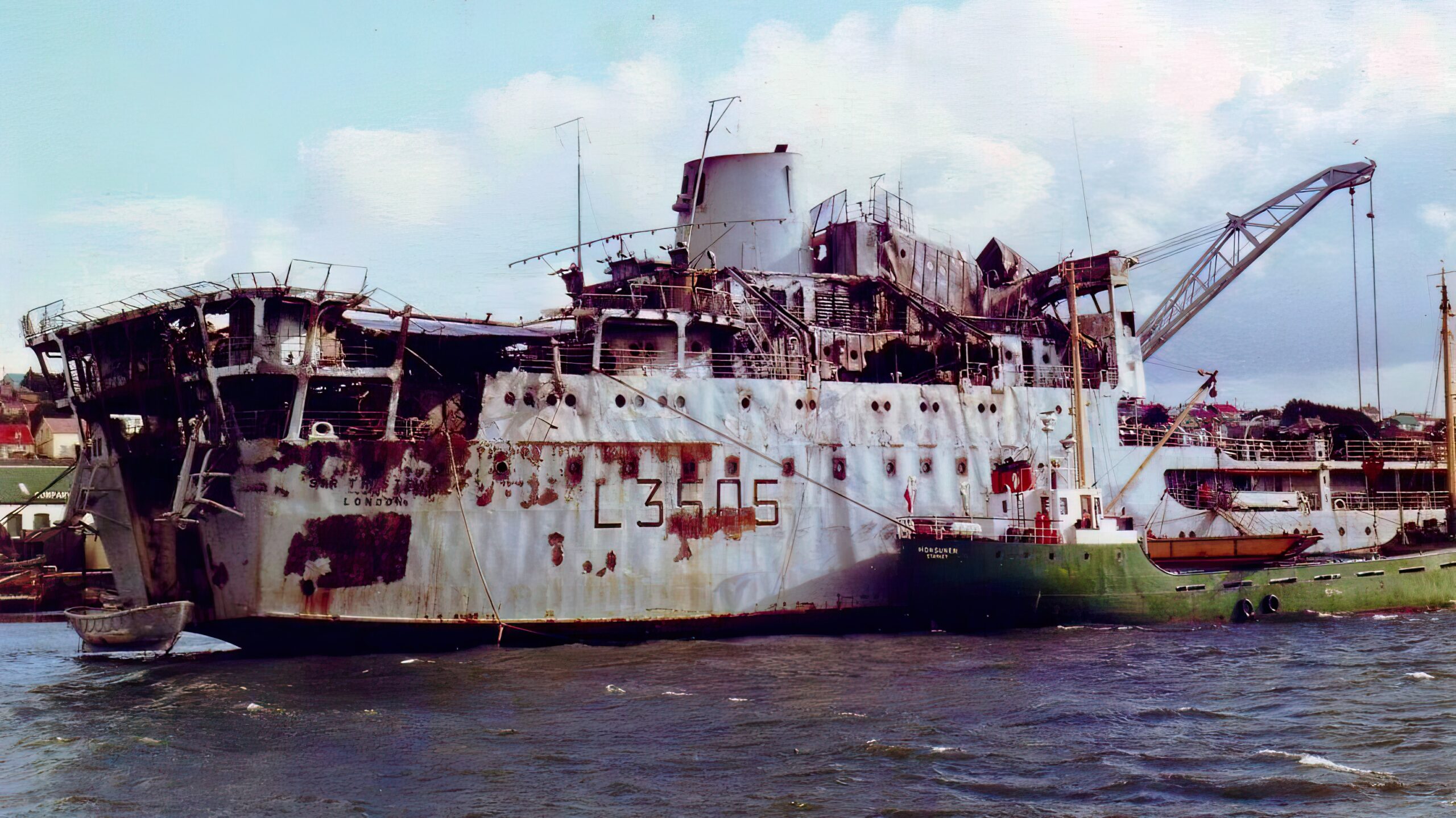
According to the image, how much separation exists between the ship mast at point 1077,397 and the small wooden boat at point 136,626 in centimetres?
1967

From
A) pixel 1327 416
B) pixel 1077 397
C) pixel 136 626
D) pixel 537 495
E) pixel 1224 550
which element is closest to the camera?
pixel 136 626

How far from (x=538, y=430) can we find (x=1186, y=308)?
2337 centimetres

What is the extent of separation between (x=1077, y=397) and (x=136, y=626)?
70.1 ft

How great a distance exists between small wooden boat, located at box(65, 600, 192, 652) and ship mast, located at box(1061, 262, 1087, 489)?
19672 millimetres

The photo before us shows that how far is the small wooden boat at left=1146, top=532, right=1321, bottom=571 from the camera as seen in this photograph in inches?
1159

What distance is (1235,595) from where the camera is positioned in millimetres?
27250

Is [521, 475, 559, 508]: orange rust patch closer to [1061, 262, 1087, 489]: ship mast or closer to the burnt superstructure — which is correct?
the burnt superstructure

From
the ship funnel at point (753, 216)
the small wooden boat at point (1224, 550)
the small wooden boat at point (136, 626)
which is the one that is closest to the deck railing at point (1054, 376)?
the small wooden boat at point (1224, 550)

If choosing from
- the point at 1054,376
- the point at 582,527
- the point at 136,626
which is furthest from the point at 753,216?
the point at 136,626

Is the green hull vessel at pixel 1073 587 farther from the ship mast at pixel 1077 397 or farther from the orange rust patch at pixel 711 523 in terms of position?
the orange rust patch at pixel 711 523

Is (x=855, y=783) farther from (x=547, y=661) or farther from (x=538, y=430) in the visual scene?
(x=538, y=430)

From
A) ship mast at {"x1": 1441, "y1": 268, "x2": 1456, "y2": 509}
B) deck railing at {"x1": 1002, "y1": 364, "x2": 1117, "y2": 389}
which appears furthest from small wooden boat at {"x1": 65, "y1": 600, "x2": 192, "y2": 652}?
ship mast at {"x1": 1441, "y1": 268, "x2": 1456, "y2": 509}

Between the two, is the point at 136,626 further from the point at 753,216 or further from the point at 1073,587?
the point at 1073,587

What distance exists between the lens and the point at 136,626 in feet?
76.8
